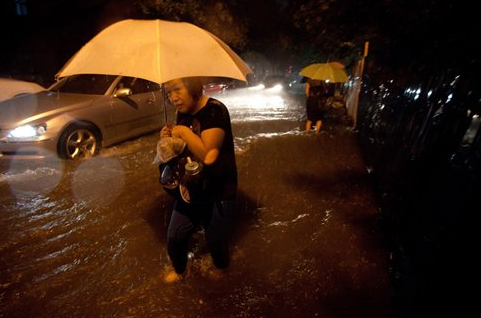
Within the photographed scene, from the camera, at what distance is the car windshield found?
588 cm

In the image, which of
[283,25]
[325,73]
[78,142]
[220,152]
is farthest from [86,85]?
[283,25]

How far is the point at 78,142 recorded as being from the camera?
18.1 feet

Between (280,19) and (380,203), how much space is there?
23767 millimetres

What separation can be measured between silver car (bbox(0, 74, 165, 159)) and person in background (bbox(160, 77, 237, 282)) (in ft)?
12.7

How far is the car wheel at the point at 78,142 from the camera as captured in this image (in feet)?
17.2

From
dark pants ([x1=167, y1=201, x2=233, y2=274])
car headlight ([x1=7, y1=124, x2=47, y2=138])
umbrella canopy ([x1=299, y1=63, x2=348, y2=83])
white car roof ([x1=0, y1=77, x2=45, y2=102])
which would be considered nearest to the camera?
dark pants ([x1=167, y1=201, x2=233, y2=274])

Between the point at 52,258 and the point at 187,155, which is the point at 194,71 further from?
the point at 52,258

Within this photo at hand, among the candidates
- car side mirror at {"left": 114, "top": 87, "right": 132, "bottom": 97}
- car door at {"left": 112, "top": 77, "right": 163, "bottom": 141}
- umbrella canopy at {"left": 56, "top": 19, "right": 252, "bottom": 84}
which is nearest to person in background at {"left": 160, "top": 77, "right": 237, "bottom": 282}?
umbrella canopy at {"left": 56, "top": 19, "right": 252, "bottom": 84}

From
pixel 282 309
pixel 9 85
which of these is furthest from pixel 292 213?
pixel 9 85

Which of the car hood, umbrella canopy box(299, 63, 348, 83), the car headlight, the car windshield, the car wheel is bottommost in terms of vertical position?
the car wheel

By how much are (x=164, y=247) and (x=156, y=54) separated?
6.82 feet

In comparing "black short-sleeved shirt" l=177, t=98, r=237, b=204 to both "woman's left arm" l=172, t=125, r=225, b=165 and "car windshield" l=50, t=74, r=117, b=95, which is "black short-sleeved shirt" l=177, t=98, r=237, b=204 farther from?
"car windshield" l=50, t=74, r=117, b=95

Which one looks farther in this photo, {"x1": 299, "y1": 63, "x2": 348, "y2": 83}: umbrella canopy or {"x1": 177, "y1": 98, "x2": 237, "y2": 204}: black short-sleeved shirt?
{"x1": 299, "y1": 63, "x2": 348, "y2": 83}: umbrella canopy

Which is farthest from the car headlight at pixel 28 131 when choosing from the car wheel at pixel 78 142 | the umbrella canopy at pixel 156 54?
the umbrella canopy at pixel 156 54
